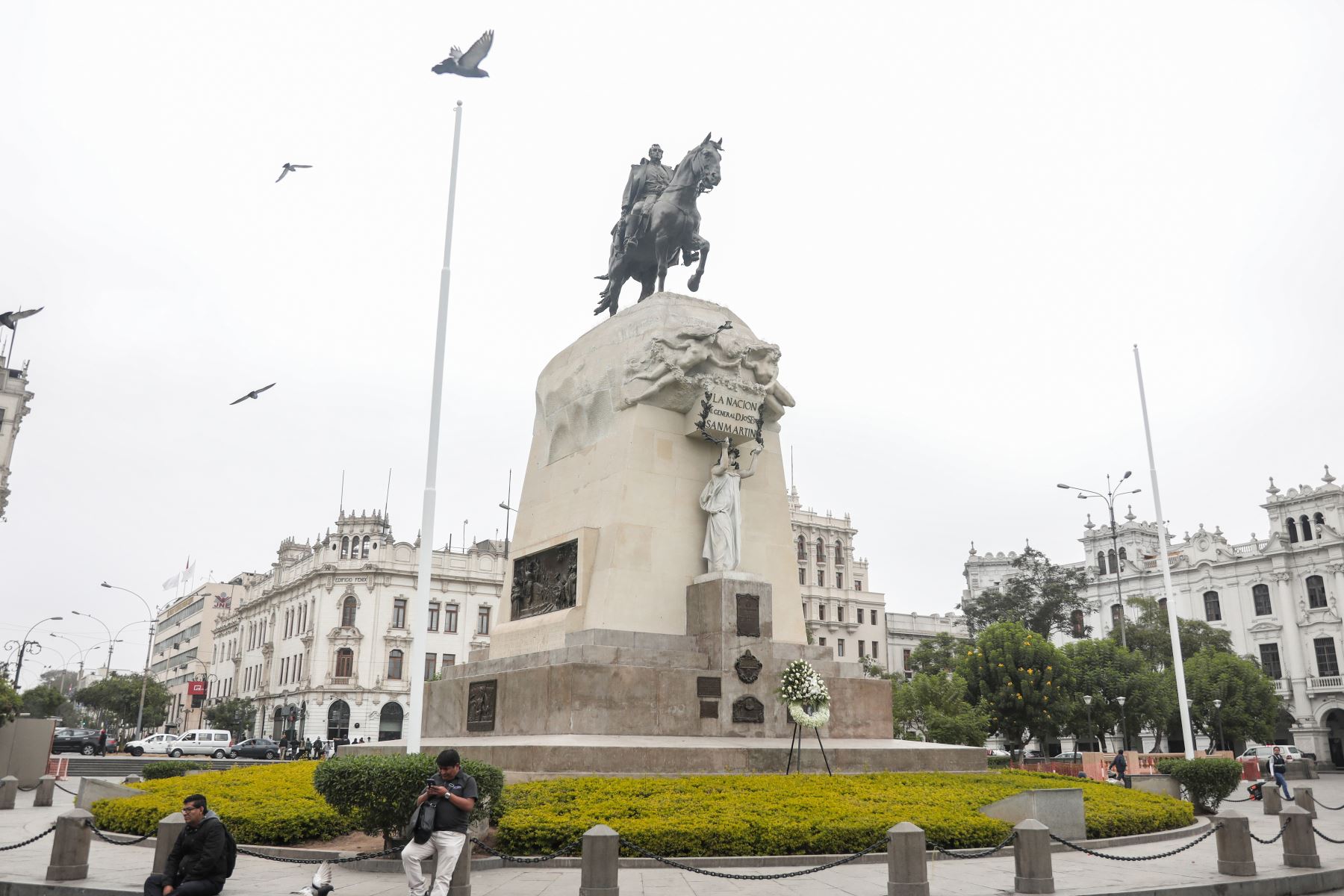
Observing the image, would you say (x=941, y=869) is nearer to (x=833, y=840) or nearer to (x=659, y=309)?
(x=833, y=840)

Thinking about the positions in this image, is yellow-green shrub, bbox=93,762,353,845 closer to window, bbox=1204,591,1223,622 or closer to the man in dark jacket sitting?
the man in dark jacket sitting

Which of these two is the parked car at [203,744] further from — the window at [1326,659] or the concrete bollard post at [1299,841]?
the window at [1326,659]

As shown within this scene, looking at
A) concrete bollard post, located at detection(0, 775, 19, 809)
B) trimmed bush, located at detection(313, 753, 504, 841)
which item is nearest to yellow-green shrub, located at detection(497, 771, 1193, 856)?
trimmed bush, located at detection(313, 753, 504, 841)

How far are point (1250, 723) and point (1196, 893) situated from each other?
1825 inches

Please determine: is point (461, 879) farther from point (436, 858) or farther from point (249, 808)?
point (249, 808)

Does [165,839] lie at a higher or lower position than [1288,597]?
lower

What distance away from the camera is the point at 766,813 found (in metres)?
11.3

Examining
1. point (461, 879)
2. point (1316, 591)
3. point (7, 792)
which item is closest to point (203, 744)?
point (7, 792)

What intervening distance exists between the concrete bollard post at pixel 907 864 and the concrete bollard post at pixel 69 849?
7.53 m

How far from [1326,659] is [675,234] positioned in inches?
2347

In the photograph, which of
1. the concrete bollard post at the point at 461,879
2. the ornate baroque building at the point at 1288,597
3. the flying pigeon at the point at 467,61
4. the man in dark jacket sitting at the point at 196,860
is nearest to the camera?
the man in dark jacket sitting at the point at 196,860

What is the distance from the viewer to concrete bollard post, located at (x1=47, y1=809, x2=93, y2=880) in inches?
Answer: 378

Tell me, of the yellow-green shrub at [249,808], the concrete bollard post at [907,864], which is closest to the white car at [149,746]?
the yellow-green shrub at [249,808]

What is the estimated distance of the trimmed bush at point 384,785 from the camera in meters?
9.92
